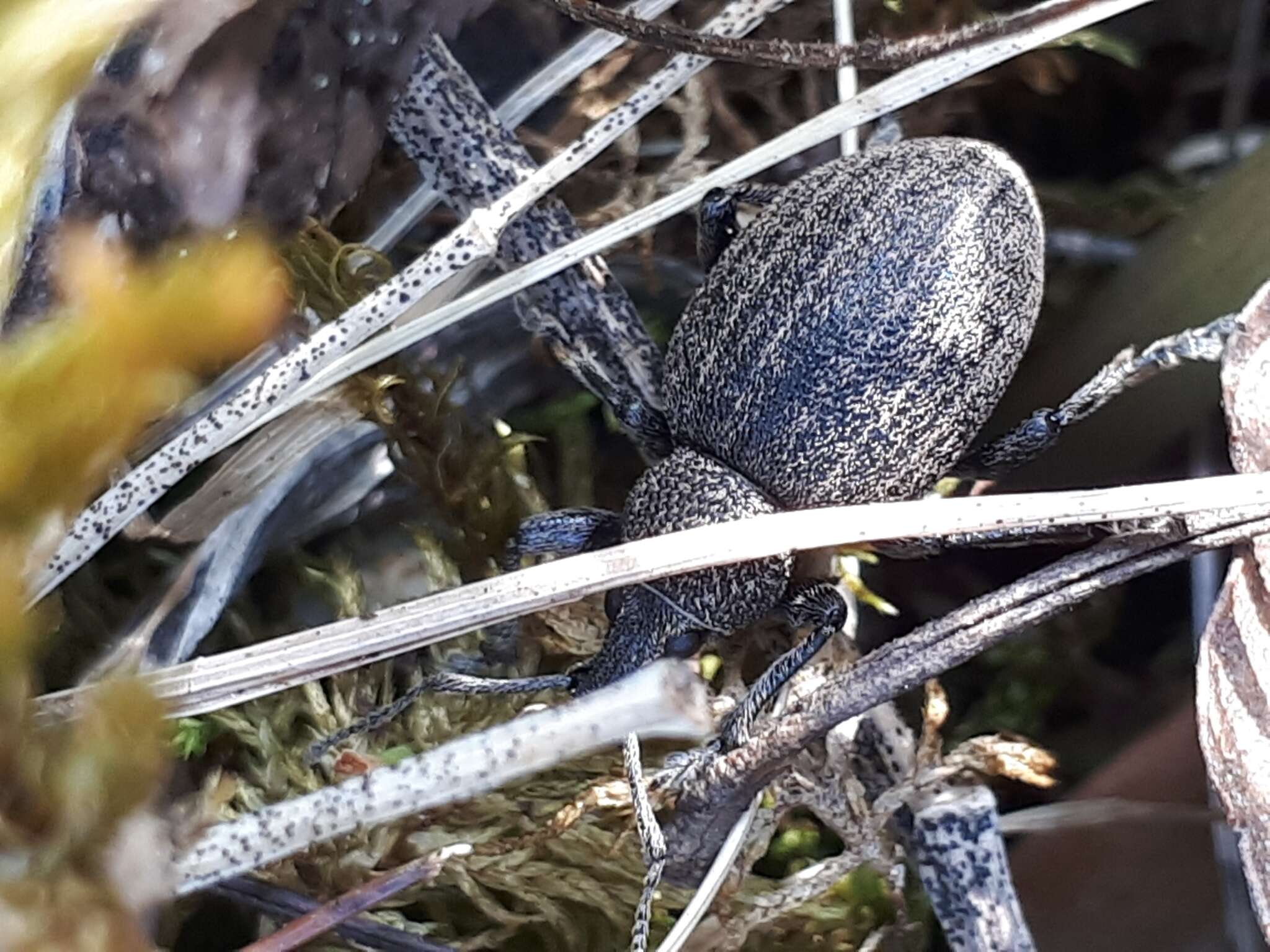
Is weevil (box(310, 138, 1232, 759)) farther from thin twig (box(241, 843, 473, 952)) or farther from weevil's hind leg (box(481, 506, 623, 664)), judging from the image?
thin twig (box(241, 843, 473, 952))

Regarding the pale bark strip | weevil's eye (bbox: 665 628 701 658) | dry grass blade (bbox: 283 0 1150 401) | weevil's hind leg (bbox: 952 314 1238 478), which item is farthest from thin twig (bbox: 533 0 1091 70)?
the pale bark strip

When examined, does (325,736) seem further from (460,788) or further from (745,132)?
(745,132)

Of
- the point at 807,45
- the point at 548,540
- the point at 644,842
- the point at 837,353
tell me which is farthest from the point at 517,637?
the point at 807,45

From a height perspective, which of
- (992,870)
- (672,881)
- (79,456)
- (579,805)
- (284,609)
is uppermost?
(79,456)

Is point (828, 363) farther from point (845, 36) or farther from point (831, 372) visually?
point (845, 36)

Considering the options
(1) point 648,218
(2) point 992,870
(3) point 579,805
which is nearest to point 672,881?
(3) point 579,805

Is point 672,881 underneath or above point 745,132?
underneath
